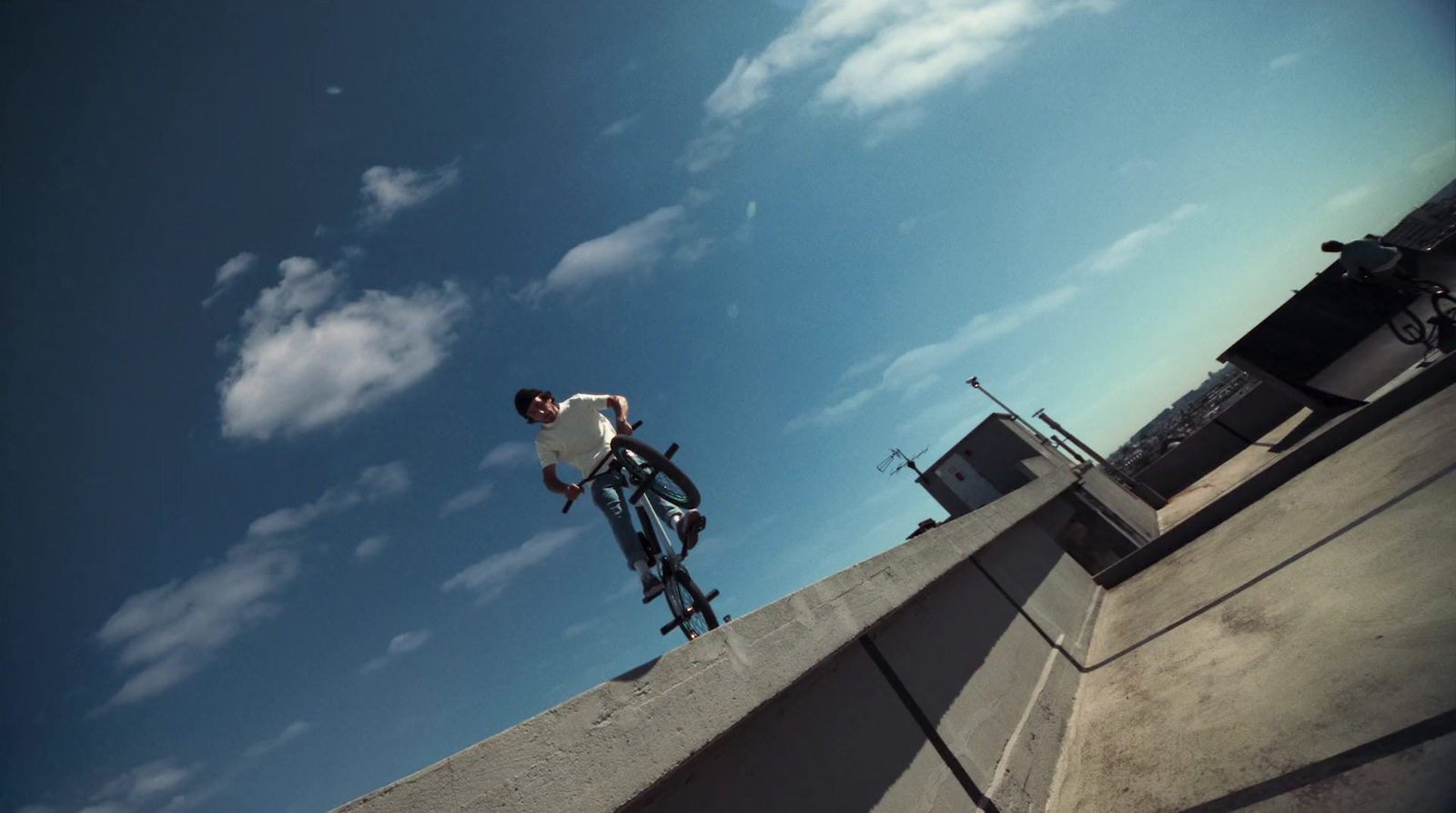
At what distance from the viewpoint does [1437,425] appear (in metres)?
4.13

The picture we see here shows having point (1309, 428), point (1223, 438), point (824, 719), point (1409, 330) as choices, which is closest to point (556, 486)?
point (824, 719)

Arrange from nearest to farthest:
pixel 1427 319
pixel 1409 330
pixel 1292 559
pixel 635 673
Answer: pixel 635 673 → pixel 1292 559 → pixel 1427 319 → pixel 1409 330

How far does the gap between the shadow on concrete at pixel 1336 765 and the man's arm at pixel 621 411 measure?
4.08 meters

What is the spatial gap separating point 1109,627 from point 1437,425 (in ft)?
9.41

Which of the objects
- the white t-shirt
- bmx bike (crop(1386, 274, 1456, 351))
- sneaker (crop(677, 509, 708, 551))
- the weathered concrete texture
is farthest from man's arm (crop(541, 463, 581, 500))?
bmx bike (crop(1386, 274, 1456, 351))

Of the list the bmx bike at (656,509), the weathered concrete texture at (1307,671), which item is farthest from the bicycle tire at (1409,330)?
the bmx bike at (656,509)

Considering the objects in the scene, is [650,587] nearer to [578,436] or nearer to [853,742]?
[578,436]

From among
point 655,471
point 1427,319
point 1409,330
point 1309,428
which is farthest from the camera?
point 1309,428

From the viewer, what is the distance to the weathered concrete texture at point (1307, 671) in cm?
163

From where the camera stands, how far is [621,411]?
4812mm

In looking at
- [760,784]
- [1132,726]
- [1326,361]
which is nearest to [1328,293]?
[1326,361]

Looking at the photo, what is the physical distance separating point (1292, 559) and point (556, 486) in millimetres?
5395

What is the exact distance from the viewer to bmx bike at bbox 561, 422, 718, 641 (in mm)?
4344

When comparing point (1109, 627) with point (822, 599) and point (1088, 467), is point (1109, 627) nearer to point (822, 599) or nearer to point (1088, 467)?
point (822, 599)
